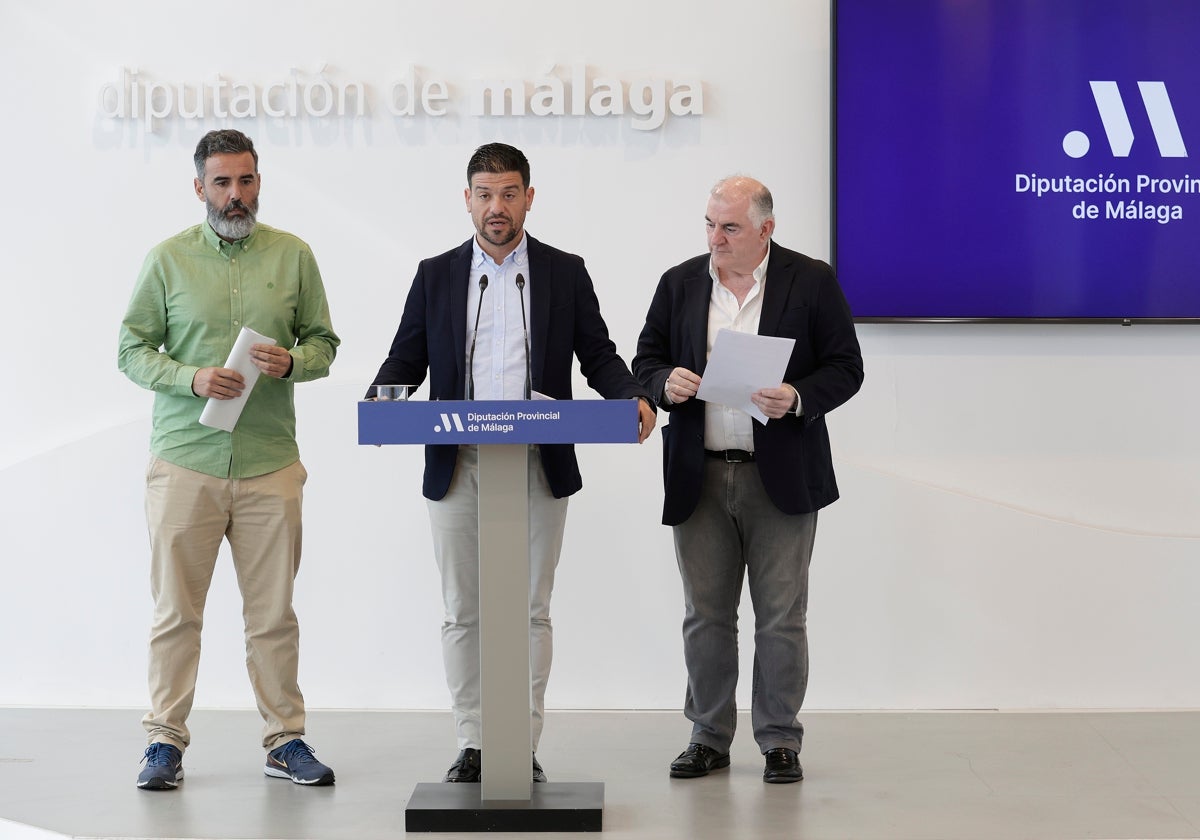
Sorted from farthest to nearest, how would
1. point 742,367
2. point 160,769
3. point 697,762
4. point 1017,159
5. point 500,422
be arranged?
1. point 1017,159
2. point 697,762
3. point 160,769
4. point 742,367
5. point 500,422

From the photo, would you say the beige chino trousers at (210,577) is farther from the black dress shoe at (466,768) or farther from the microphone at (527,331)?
the microphone at (527,331)

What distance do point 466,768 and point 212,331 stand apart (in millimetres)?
1388

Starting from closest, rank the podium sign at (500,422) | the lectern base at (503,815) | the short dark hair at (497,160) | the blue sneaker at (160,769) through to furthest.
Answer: the podium sign at (500,422), the lectern base at (503,815), the short dark hair at (497,160), the blue sneaker at (160,769)

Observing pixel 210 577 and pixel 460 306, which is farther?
pixel 210 577

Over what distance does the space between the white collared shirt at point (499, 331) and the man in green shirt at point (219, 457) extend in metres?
0.50

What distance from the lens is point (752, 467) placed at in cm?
354

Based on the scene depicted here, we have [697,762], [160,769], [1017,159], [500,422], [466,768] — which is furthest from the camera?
[1017,159]

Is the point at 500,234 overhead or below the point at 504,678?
overhead

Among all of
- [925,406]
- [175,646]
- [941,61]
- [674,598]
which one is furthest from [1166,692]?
[175,646]

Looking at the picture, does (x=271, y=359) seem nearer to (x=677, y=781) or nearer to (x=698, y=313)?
(x=698, y=313)

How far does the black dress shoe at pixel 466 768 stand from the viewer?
11.1ft

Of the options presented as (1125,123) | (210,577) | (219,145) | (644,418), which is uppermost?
(1125,123)

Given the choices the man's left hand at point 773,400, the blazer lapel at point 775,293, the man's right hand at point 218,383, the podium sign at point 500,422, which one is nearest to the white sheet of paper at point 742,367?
the man's left hand at point 773,400

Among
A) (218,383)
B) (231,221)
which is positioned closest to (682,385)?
(218,383)
